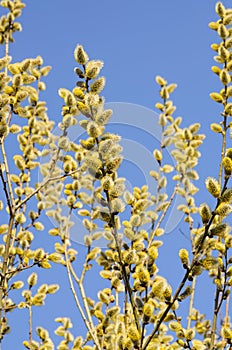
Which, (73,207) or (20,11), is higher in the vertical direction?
(20,11)

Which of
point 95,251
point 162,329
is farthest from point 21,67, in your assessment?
point 162,329

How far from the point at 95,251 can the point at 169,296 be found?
1288 mm

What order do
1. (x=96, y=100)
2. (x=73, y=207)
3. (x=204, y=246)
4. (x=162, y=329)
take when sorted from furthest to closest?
(x=73, y=207) → (x=162, y=329) → (x=96, y=100) → (x=204, y=246)

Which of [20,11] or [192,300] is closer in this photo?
[192,300]

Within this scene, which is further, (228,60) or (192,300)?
(192,300)

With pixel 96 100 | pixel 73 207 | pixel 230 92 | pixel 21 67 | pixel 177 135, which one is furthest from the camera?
pixel 177 135

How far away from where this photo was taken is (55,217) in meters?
2.95

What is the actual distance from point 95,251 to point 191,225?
0.85 m

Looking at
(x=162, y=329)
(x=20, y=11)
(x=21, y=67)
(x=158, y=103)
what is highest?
(x=20, y=11)

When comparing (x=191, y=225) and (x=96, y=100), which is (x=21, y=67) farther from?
(x=191, y=225)

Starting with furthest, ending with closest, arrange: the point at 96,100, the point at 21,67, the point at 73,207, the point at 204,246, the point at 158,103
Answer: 1. the point at 158,103
2. the point at 73,207
3. the point at 21,67
4. the point at 96,100
5. the point at 204,246

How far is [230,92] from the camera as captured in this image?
7.29ft

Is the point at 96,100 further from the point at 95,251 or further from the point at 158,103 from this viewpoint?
the point at 158,103

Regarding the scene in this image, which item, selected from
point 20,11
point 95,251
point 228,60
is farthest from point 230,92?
point 20,11
